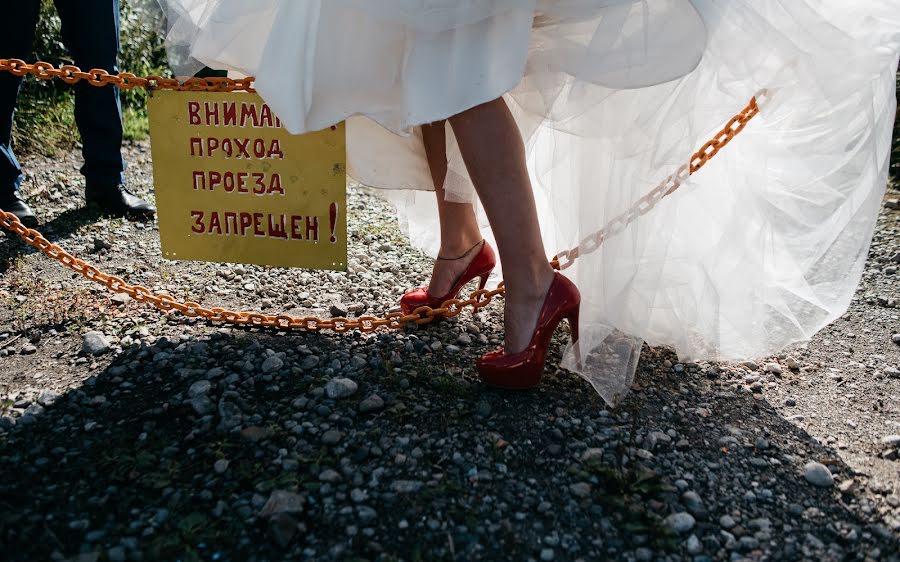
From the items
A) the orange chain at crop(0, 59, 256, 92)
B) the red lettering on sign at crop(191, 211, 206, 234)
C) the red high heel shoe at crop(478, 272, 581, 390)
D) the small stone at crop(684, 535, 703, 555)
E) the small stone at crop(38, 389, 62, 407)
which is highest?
the orange chain at crop(0, 59, 256, 92)

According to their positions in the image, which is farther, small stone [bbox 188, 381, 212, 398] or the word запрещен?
the word запрещен

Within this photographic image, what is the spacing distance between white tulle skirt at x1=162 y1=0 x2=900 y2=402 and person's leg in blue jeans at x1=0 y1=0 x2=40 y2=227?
125 centimetres

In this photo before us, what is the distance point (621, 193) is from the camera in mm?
1646

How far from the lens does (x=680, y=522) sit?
1.36 metres

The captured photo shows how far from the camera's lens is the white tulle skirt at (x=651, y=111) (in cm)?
153

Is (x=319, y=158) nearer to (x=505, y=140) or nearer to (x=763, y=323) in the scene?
(x=505, y=140)

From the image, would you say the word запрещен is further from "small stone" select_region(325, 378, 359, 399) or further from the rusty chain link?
the rusty chain link

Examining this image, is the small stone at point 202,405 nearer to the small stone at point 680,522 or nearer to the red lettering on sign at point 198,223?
the red lettering on sign at point 198,223

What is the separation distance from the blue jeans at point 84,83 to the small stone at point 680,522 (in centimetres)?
268

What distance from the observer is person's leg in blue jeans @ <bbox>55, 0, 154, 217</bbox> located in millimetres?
2850

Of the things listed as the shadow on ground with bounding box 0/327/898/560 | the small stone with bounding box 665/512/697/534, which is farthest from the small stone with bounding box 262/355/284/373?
the small stone with bounding box 665/512/697/534

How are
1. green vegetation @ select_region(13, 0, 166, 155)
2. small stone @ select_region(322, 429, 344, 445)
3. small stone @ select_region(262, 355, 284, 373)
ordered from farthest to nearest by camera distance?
green vegetation @ select_region(13, 0, 166, 155) → small stone @ select_region(262, 355, 284, 373) → small stone @ select_region(322, 429, 344, 445)

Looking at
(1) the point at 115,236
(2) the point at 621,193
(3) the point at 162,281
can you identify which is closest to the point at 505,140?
(2) the point at 621,193

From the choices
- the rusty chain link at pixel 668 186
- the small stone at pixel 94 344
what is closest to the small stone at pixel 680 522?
the rusty chain link at pixel 668 186
